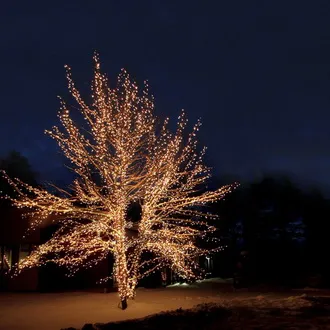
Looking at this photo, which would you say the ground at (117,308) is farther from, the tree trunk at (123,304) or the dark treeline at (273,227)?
the dark treeline at (273,227)

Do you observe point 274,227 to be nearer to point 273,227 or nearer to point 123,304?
point 273,227

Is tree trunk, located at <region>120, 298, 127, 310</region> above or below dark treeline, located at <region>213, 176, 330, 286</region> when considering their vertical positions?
below

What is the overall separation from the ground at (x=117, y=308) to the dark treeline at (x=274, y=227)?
9159 millimetres

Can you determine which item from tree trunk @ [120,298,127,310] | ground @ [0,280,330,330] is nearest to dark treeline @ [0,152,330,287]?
ground @ [0,280,330,330]

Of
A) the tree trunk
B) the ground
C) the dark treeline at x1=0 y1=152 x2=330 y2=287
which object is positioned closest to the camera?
the ground

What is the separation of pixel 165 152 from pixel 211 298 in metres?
6.05

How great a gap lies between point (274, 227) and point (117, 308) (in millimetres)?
17679

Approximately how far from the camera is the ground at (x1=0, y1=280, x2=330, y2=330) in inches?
487

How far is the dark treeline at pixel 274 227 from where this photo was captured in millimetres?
29875

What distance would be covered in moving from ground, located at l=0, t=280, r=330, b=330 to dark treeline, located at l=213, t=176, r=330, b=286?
9159 millimetres

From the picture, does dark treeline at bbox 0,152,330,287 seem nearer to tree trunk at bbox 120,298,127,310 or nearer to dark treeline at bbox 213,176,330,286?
dark treeline at bbox 213,176,330,286

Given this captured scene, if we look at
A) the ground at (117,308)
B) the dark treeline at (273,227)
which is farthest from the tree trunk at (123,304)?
the dark treeline at (273,227)

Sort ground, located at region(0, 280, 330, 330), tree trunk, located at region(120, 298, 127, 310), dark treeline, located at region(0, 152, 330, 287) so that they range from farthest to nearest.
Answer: dark treeline, located at region(0, 152, 330, 287) → tree trunk, located at region(120, 298, 127, 310) → ground, located at region(0, 280, 330, 330)

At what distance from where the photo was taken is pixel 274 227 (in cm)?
3086
